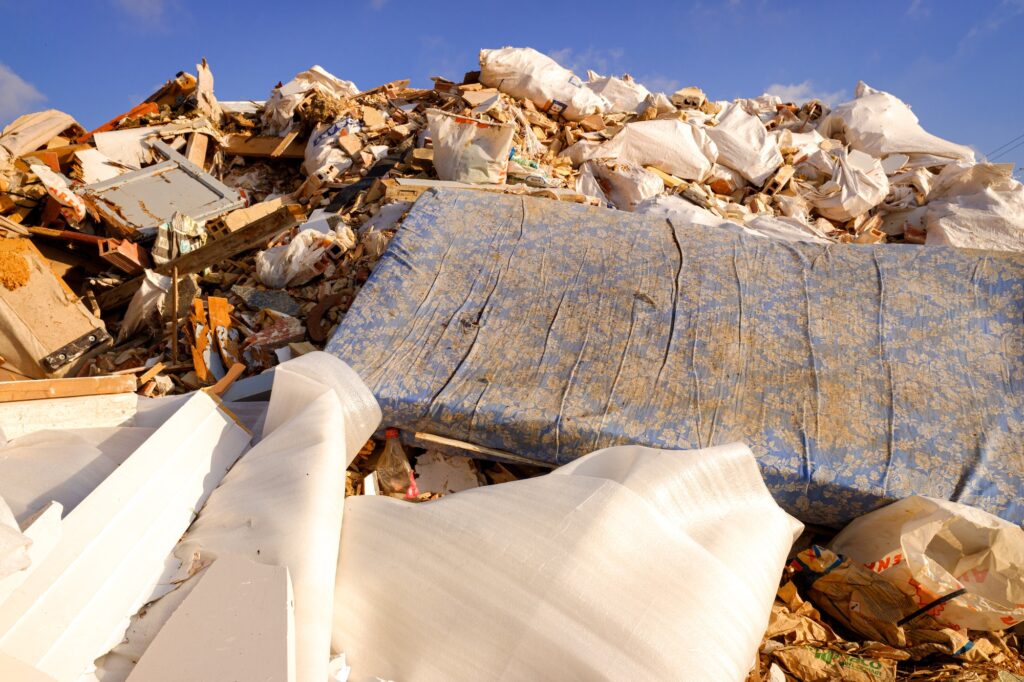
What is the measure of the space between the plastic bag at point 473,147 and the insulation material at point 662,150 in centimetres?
109

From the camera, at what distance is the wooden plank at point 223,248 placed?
4316mm

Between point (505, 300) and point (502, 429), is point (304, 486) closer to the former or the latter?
point (502, 429)

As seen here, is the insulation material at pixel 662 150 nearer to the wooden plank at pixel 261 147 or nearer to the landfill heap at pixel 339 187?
the landfill heap at pixel 339 187

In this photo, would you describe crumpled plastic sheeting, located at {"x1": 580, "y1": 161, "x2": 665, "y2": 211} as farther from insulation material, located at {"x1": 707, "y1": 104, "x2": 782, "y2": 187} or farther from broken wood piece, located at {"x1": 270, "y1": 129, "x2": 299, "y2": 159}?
broken wood piece, located at {"x1": 270, "y1": 129, "x2": 299, "y2": 159}

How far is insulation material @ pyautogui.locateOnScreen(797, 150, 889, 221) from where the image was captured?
16.2 ft

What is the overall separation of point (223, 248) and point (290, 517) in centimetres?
332

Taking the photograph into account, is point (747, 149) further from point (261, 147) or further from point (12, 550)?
point (12, 550)

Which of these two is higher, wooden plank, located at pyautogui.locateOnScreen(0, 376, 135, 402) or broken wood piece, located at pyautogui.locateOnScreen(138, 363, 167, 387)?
wooden plank, located at pyautogui.locateOnScreen(0, 376, 135, 402)

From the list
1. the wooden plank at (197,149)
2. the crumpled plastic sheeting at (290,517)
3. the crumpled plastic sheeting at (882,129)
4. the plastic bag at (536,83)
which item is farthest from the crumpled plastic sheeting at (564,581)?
the wooden plank at (197,149)

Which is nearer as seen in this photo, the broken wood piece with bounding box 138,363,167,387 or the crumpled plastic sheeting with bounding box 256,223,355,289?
the broken wood piece with bounding box 138,363,167,387

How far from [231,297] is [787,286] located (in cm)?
355

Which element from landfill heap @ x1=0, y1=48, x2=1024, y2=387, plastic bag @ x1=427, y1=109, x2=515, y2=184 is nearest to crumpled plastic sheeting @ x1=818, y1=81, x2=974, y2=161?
landfill heap @ x1=0, y1=48, x2=1024, y2=387

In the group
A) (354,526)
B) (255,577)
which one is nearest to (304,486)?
(354,526)

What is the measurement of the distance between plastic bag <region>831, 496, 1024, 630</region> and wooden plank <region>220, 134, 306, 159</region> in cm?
644
